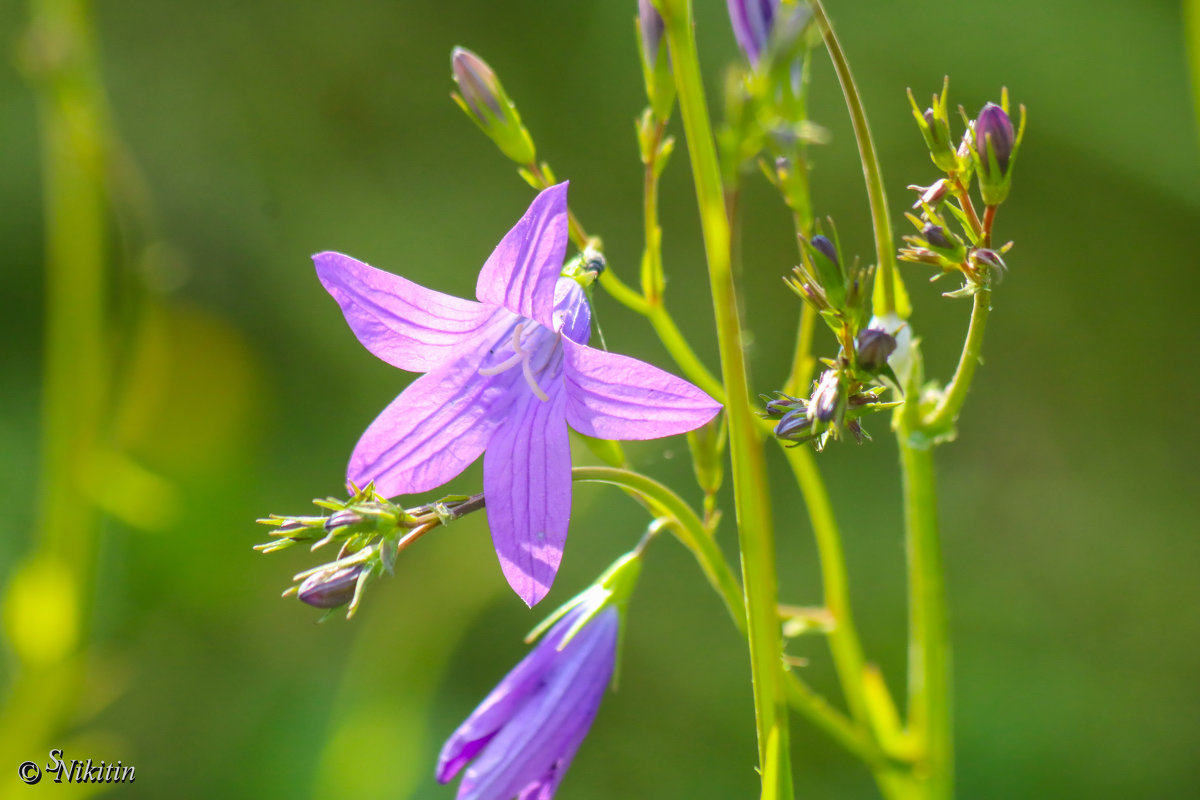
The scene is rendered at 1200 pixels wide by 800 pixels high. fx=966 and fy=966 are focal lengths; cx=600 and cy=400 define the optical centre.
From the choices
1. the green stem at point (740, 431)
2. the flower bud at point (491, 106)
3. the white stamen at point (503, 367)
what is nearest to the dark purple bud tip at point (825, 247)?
the green stem at point (740, 431)

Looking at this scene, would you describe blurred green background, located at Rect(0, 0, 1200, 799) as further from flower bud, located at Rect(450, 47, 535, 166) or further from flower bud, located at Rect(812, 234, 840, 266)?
flower bud, located at Rect(812, 234, 840, 266)

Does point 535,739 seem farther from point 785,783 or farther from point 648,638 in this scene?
point 648,638

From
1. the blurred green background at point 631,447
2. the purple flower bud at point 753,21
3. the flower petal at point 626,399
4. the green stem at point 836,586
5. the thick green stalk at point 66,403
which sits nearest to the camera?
the flower petal at point 626,399

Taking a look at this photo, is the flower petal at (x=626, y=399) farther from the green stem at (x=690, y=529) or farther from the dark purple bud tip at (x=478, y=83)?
the dark purple bud tip at (x=478, y=83)

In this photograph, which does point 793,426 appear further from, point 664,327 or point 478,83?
point 478,83

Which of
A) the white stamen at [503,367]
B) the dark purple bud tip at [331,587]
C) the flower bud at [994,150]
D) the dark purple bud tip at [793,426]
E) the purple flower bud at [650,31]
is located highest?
the purple flower bud at [650,31]

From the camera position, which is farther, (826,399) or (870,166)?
(870,166)

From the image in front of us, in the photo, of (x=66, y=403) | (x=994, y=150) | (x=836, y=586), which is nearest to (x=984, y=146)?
(x=994, y=150)
